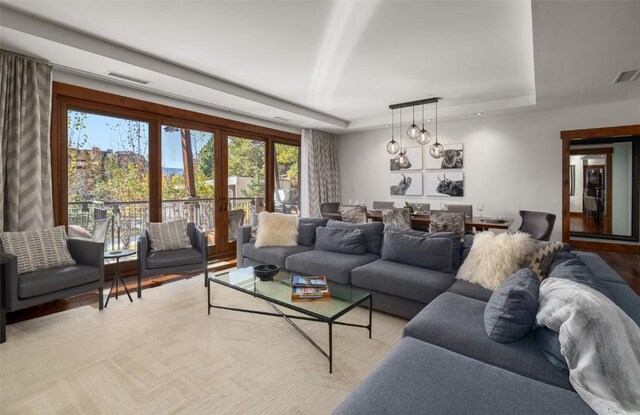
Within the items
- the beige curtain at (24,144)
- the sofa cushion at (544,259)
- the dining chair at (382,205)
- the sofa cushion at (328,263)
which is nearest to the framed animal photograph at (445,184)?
the dining chair at (382,205)

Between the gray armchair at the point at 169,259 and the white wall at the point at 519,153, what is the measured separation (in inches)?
173

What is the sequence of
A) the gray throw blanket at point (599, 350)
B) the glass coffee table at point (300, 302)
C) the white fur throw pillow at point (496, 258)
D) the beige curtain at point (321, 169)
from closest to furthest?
1. the gray throw blanket at point (599, 350)
2. the glass coffee table at point (300, 302)
3. the white fur throw pillow at point (496, 258)
4. the beige curtain at point (321, 169)

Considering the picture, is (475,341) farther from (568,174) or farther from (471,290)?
(568,174)

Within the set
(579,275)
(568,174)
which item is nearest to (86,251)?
(579,275)

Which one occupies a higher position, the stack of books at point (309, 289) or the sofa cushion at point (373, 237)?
the sofa cushion at point (373, 237)

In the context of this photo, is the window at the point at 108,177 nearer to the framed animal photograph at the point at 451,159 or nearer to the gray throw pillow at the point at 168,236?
the gray throw pillow at the point at 168,236

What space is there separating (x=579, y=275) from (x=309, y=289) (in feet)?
5.78

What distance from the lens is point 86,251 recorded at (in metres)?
3.14

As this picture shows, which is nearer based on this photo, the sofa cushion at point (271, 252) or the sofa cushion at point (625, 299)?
the sofa cushion at point (625, 299)

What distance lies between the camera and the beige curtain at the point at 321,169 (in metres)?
7.00

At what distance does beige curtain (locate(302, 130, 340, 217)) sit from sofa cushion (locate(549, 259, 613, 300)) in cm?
537

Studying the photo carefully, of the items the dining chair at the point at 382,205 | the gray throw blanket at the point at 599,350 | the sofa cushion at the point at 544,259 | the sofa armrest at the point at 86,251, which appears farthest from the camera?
the dining chair at the point at 382,205

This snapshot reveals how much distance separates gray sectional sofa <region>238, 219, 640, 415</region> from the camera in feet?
3.90

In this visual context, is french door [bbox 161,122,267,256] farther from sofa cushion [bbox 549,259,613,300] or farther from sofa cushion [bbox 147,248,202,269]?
sofa cushion [bbox 549,259,613,300]
